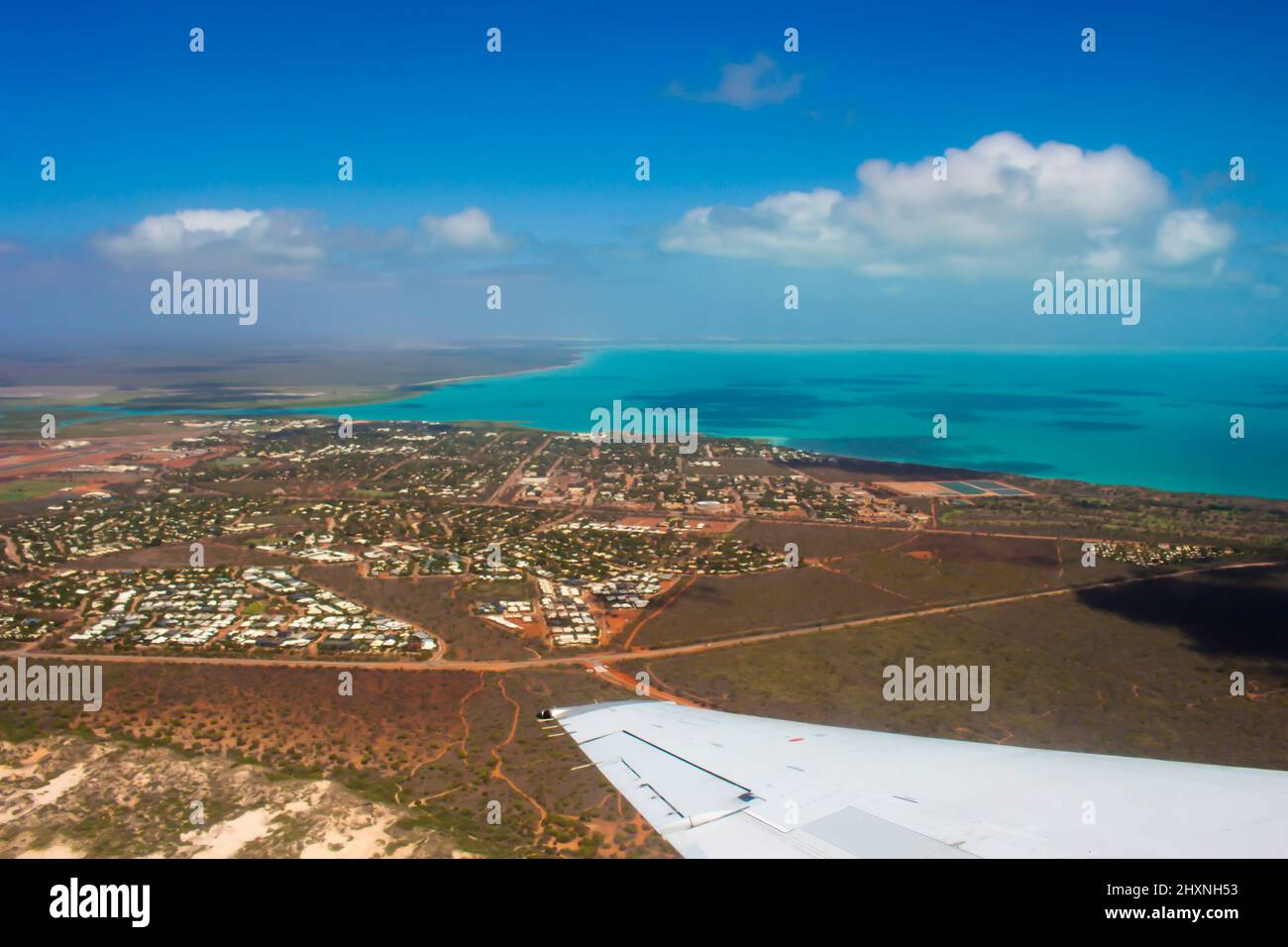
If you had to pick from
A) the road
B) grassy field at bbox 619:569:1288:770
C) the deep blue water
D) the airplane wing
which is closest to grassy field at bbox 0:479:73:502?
the road

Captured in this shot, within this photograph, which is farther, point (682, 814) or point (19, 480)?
point (19, 480)

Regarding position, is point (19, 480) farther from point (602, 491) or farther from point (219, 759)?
point (219, 759)

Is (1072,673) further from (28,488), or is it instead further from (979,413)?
(979,413)

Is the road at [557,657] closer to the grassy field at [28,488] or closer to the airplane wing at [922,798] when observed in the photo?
the airplane wing at [922,798]

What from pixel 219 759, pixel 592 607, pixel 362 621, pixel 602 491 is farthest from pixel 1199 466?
pixel 219 759

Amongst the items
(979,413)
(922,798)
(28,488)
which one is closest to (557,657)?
(922,798)

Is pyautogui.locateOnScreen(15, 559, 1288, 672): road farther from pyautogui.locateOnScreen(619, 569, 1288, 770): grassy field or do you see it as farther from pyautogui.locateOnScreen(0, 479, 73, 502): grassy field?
pyautogui.locateOnScreen(0, 479, 73, 502): grassy field

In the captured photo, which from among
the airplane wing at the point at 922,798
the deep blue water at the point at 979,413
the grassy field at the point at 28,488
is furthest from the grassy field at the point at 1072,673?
the grassy field at the point at 28,488
